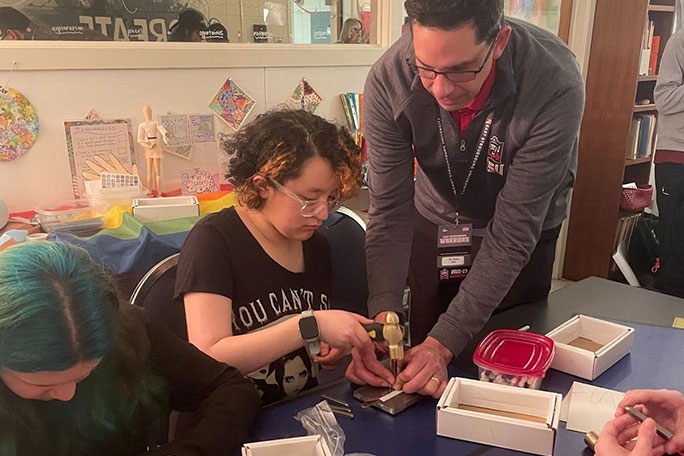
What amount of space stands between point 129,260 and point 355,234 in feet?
1.92

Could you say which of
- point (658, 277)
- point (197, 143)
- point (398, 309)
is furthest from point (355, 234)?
point (658, 277)

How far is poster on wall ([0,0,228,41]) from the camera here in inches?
77.0

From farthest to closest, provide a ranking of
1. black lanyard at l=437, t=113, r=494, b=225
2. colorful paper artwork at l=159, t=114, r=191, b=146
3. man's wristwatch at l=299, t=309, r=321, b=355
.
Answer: colorful paper artwork at l=159, t=114, r=191, b=146
black lanyard at l=437, t=113, r=494, b=225
man's wristwatch at l=299, t=309, r=321, b=355

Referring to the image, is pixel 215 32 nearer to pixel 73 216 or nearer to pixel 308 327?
pixel 73 216

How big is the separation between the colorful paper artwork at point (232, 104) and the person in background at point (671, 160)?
6.35 ft

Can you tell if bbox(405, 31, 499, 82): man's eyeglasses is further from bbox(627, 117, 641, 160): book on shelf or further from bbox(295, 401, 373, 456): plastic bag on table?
bbox(627, 117, 641, 160): book on shelf

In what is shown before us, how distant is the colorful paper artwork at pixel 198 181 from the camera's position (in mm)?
2283

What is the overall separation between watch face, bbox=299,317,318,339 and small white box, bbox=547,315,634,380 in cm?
47

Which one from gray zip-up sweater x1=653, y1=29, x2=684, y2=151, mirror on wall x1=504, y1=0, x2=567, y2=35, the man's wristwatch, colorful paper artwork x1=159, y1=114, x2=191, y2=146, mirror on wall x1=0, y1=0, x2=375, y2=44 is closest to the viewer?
the man's wristwatch

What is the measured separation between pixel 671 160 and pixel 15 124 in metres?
2.78

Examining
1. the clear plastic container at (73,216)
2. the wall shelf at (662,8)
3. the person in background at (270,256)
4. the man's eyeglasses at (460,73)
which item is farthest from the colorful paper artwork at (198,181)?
the wall shelf at (662,8)

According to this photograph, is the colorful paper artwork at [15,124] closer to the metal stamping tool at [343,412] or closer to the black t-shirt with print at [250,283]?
the black t-shirt with print at [250,283]

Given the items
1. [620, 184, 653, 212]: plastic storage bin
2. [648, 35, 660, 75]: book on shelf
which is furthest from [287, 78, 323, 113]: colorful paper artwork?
[648, 35, 660, 75]: book on shelf

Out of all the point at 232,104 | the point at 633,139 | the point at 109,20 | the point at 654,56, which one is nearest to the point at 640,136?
the point at 633,139
